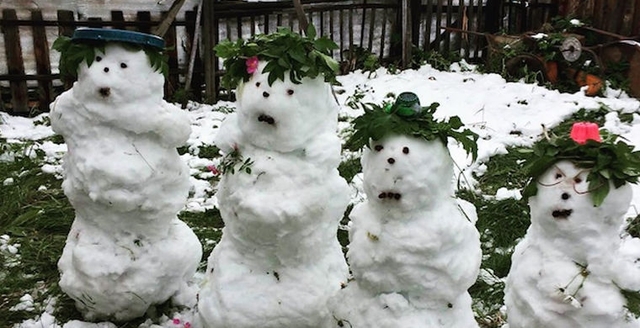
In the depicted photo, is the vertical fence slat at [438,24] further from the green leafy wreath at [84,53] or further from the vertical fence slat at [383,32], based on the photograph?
the green leafy wreath at [84,53]

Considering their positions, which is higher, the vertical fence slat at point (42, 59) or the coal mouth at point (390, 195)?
the coal mouth at point (390, 195)

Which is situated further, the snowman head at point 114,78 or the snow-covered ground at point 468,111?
the snow-covered ground at point 468,111

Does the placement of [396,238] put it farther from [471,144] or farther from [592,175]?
[592,175]

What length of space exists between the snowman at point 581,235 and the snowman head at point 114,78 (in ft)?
5.33

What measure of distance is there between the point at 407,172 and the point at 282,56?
67 centimetres

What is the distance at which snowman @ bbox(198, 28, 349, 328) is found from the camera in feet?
7.80

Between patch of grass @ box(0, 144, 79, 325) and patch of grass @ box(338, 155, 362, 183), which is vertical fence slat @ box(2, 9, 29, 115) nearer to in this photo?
patch of grass @ box(0, 144, 79, 325)

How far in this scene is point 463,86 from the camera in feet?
23.9

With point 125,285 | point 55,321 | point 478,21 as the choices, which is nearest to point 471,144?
point 125,285

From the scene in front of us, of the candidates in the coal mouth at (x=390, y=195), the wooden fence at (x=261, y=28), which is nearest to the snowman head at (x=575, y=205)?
the coal mouth at (x=390, y=195)

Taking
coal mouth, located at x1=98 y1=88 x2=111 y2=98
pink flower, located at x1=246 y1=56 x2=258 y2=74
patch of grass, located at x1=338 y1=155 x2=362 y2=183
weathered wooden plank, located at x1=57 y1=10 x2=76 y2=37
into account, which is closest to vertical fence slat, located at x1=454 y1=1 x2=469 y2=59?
patch of grass, located at x1=338 y1=155 x2=362 y2=183

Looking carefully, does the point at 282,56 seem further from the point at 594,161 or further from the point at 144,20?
the point at 144,20

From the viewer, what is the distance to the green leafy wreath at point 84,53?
259 centimetres

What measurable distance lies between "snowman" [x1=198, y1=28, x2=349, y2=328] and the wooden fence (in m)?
4.70
